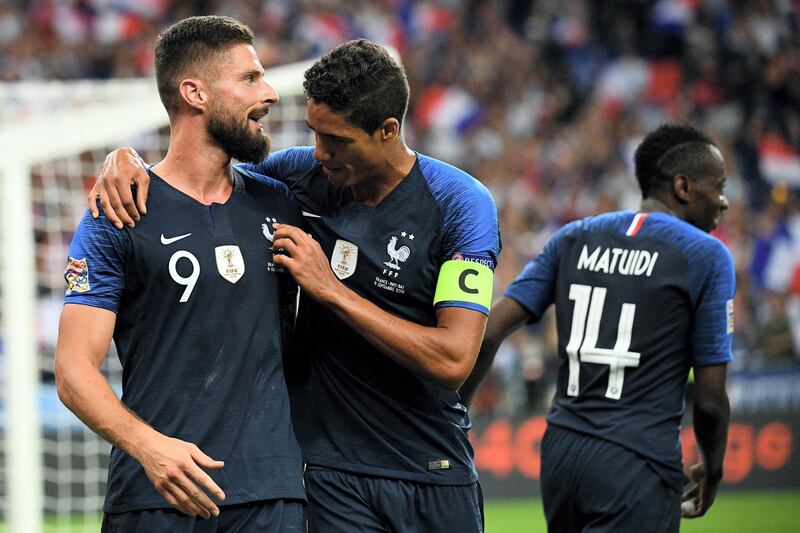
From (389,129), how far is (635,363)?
1452mm

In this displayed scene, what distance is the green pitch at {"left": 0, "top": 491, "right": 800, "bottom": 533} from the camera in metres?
9.41

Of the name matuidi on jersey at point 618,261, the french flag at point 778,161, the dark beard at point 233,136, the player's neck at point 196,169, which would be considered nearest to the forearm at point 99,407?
the player's neck at point 196,169


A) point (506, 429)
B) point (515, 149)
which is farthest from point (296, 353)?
point (515, 149)

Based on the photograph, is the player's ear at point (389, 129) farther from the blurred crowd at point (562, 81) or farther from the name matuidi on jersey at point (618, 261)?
the blurred crowd at point (562, 81)

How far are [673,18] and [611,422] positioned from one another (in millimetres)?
13428

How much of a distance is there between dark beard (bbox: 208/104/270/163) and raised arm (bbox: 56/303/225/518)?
701 mm

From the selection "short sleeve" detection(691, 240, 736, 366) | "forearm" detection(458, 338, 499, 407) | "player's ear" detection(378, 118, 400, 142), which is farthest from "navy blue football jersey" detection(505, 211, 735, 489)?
"player's ear" detection(378, 118, 400, 142)

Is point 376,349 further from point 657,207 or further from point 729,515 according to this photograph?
point 729,515

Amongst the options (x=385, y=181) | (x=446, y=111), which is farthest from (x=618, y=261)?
(x=446, y=111)

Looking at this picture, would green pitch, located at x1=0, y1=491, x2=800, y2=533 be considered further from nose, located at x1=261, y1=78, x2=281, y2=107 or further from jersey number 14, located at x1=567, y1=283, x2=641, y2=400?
nose, located at x1=261, y1=78, x2=281, y2=107

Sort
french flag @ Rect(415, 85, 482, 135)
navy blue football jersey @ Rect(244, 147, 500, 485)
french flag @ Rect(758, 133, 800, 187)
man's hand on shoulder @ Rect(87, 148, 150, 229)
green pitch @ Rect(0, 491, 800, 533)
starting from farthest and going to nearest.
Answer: french flag @ Rect(758, 133, 800, 187) < french flag @ Rect(415, 85, 482, 135) < green pitch @ Rect(0, 491, 800, 533) < navy blue football jersey @ Rect(244, 147, 500, 485) < man's hand on shoulder @ Rect(87, 148, 150, 229)

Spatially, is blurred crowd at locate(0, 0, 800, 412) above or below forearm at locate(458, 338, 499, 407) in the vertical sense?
above

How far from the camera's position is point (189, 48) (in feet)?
12.4

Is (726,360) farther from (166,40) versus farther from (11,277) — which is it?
(11,277)
